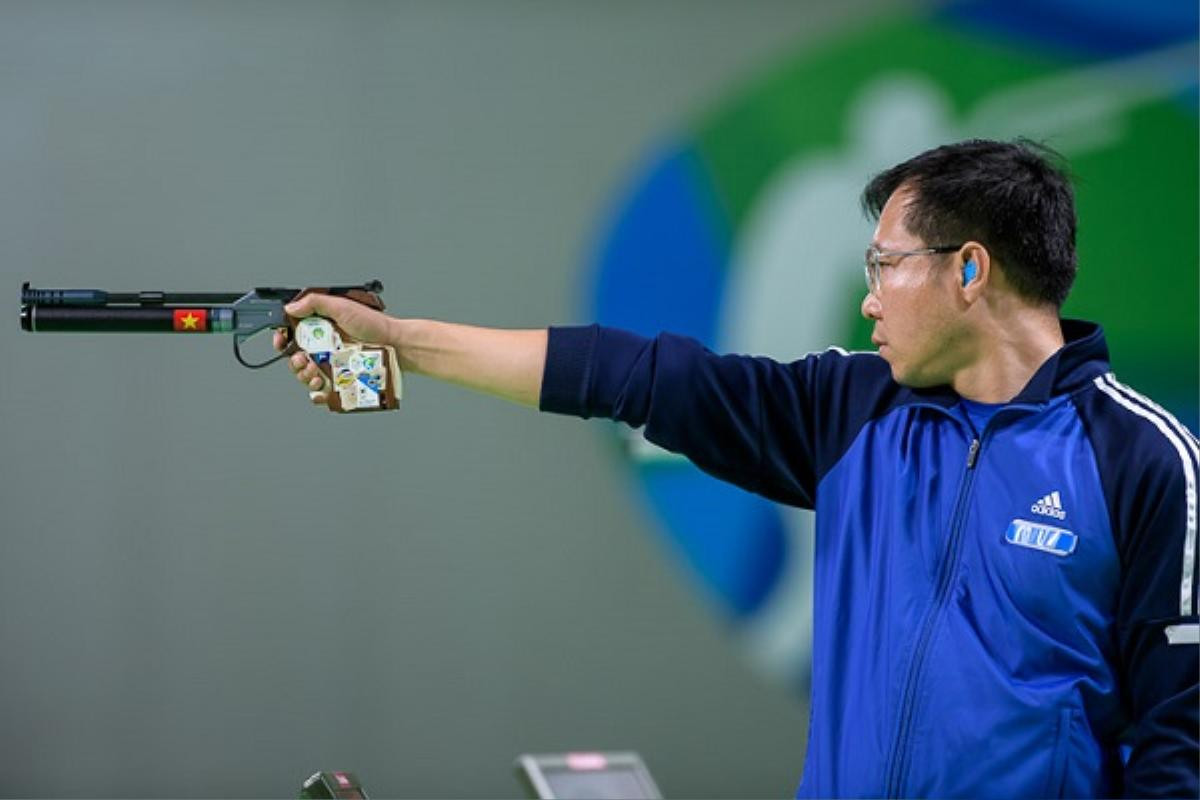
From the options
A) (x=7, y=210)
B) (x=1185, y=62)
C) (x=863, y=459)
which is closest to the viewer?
(x=863, y=459)

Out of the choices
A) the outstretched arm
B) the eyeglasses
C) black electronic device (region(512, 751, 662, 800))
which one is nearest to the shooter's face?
the eyeglasses

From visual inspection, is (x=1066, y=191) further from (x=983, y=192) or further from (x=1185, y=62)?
(x=1185, y=62)

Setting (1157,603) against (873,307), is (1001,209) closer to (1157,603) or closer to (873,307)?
(873,307)

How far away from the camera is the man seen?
2020 mm

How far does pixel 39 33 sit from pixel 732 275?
6.12 feet

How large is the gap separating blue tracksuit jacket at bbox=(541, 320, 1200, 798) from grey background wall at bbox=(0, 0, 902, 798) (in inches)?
73.8

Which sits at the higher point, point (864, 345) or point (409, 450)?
point (864, 345)

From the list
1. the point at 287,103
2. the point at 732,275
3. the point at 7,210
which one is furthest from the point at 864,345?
the point at 7,210

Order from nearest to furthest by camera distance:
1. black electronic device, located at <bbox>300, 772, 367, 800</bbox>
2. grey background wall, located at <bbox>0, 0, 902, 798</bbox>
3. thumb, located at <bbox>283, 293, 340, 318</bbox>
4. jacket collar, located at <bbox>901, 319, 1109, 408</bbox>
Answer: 1. black electronic device, located at <bbox>300, 772, 367, 800</bbox>
2. jacket collar, located at <bbox>901, 319, 1109, 408</bbox>
3. thumb, located at <bbox>283, 293, 340, 318</bbox>
4. grey background wall, located at <bbox>0, 0, 902, 798</bbox>

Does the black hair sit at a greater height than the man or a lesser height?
greater

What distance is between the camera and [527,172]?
4.11 m

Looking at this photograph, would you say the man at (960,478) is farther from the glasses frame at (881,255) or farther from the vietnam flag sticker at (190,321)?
the vietnam flag sticker at (190,321)

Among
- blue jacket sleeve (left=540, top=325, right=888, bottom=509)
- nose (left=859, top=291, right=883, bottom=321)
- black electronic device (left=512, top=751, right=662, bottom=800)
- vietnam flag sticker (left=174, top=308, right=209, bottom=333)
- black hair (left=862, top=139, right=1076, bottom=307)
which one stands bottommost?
→ black electronic device (left=512, top=751, right=662, bottom=800)

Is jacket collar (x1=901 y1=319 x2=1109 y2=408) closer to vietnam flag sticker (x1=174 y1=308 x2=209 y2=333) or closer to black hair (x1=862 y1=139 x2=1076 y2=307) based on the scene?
black hair (x1=862 y1=139 x2=1076 y2=307)
